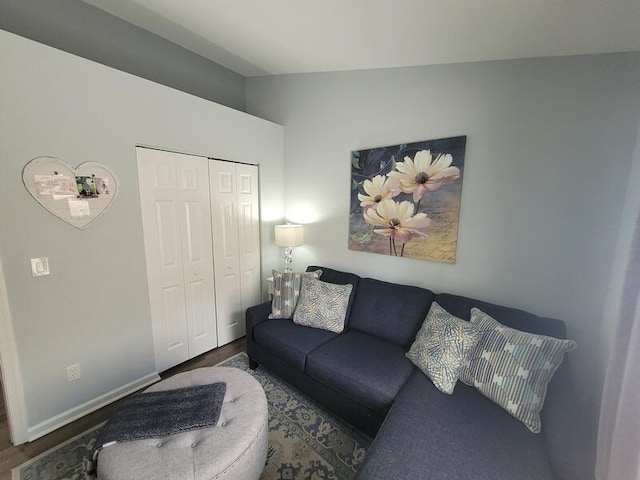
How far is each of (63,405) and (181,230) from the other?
4.78ft

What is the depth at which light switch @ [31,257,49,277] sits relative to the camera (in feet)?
5.19

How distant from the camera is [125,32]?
222 centimetres

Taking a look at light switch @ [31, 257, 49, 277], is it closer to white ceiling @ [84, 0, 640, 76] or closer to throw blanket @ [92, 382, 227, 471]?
throw blanket @ [92, 382, 227, 471]

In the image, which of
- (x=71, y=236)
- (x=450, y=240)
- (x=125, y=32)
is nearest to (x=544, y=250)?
(x=450, y=240)

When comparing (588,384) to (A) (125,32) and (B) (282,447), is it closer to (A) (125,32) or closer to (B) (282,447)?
(B) (282,447)

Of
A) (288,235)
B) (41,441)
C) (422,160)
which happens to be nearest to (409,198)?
(422,160)

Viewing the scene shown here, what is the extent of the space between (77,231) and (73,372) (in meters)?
1.00

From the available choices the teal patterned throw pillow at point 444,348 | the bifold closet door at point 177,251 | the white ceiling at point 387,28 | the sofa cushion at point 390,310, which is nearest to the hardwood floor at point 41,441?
the bifold closet door at point 177,251

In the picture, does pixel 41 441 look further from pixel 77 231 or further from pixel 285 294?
pixel 285 294

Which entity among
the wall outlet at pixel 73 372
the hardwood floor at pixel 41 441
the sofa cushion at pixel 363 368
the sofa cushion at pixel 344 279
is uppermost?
the sofa cushion at pixel 344 279

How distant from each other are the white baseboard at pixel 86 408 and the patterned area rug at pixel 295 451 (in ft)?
0.63

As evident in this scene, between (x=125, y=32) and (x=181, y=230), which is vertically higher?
(x=125, y=32)

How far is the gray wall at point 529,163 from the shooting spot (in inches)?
59.1

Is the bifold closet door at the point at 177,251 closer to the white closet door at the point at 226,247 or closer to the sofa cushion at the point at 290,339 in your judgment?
the white closet door at the point at 226,247
